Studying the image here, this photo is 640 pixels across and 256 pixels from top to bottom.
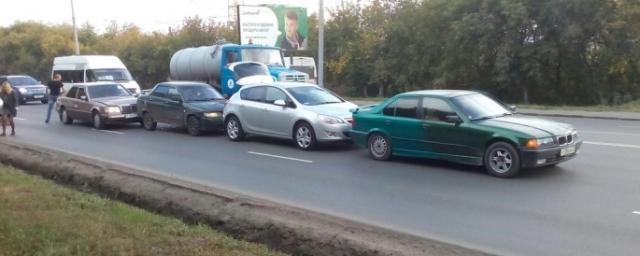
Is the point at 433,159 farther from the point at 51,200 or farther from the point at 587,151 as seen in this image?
the point at 51,200

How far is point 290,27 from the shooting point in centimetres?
4175

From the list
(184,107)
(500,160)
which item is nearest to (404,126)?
(500,160)

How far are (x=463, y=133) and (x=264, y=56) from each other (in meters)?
16.0

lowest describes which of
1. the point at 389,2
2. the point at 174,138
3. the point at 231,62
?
the point at 174,138

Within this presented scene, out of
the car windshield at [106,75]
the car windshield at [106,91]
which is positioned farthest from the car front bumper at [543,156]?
the car windshield at [106,75]

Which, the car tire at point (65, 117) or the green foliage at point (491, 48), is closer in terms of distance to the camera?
the car tire at point (65, 117)

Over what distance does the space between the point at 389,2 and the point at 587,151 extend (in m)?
35.3

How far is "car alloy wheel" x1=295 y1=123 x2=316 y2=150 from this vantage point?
Result: 1405cm

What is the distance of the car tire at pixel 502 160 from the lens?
33.6 ft

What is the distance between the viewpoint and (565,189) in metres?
9.41

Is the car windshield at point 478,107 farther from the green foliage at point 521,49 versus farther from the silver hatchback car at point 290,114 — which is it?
the green foliage at point 521,49

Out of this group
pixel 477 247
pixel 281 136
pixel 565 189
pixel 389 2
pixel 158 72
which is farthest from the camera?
pixel 158 72

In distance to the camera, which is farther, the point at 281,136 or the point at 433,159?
the point at 281,136

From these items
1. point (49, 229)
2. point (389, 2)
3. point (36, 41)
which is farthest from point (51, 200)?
point (36, 41)
